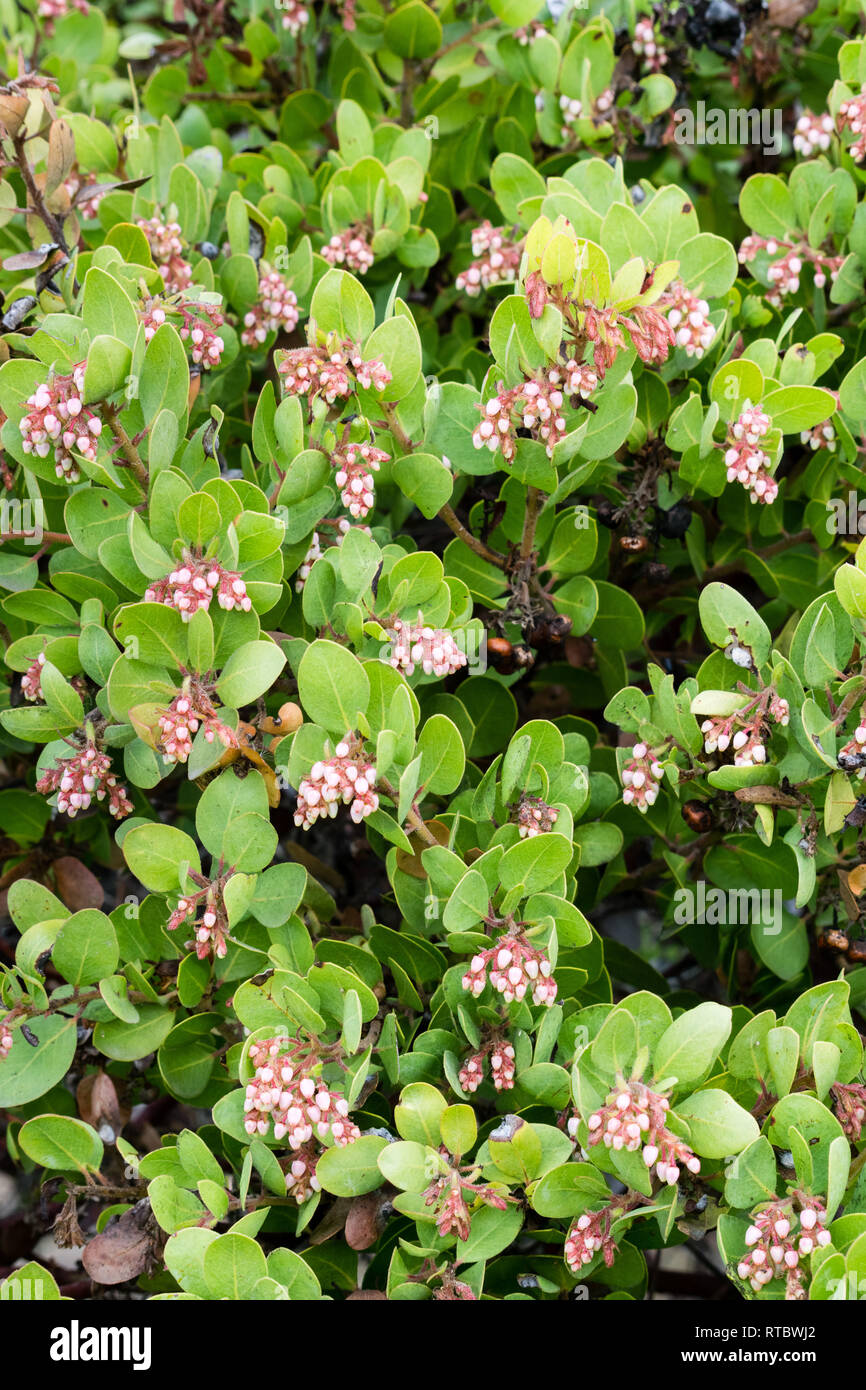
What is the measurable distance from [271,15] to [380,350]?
1556mm

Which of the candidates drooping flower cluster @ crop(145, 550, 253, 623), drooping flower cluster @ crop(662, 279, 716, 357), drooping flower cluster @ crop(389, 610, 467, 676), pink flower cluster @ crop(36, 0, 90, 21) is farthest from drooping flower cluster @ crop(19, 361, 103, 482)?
pink flower cluster @ crop(36, 0, 90, 21)

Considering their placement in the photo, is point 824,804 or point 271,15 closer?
point 824,804

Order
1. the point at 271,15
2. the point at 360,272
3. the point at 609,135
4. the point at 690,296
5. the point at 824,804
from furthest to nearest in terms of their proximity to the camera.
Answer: the point at 271,15
the point at 609,135
the point at 360,272
the point at 690,296
the point at 824,804

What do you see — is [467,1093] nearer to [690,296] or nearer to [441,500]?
[441,500]

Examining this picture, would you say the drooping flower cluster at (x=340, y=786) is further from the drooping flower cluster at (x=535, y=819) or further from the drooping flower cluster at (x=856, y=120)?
the drooping flower cluster at (x=856, y=120)

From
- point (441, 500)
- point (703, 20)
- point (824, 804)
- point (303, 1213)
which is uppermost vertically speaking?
point (703, 20)

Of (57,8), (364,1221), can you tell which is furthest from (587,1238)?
(57,8)

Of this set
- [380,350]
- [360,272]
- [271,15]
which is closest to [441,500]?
[380,350]

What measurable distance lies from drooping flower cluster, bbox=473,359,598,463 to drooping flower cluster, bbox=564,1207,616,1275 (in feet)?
3.26

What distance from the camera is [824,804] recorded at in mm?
1701

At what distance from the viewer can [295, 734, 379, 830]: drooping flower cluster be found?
1533 mm

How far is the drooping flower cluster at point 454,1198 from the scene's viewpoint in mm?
1468

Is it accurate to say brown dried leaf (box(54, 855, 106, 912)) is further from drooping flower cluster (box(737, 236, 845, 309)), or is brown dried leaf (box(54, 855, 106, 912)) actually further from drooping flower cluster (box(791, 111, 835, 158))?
drooping flower cluster (box(791, 111, 835, 158))

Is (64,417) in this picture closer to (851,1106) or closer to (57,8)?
(851,1106)
